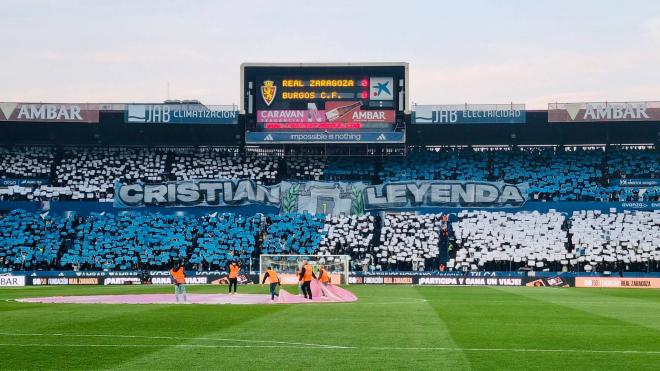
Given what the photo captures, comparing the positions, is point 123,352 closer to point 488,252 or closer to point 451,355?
point 451,355

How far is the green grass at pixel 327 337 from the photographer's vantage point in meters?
18.6

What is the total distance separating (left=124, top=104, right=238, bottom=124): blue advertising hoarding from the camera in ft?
245

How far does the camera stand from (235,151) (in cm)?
8288

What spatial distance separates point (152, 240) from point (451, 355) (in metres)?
55.7

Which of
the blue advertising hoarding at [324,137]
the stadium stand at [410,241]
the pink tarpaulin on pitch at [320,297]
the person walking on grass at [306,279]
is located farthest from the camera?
the blue advertising hoarding at [324,137]

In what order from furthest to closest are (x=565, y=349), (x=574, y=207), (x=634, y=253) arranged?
(x=574, y=207) < (x=634, y=253) < (x=565, y=349)

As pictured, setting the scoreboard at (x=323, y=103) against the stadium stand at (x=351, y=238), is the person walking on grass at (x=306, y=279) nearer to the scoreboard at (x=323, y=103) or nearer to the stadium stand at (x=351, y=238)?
the stadium stand at (x=351, y=238)

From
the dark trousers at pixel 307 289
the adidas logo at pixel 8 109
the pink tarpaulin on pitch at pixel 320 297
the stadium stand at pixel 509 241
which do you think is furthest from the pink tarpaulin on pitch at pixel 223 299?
the adidas logo at pixel 8 109

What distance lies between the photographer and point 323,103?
2876 inches

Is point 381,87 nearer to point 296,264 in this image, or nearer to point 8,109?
point 296,264

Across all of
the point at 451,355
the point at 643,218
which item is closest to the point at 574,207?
the point at 643,218

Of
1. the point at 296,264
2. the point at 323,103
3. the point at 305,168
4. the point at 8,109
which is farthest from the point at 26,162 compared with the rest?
the point at 296,264

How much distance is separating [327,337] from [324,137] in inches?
2010

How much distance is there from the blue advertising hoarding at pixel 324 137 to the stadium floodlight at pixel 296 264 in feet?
A: 41.7
